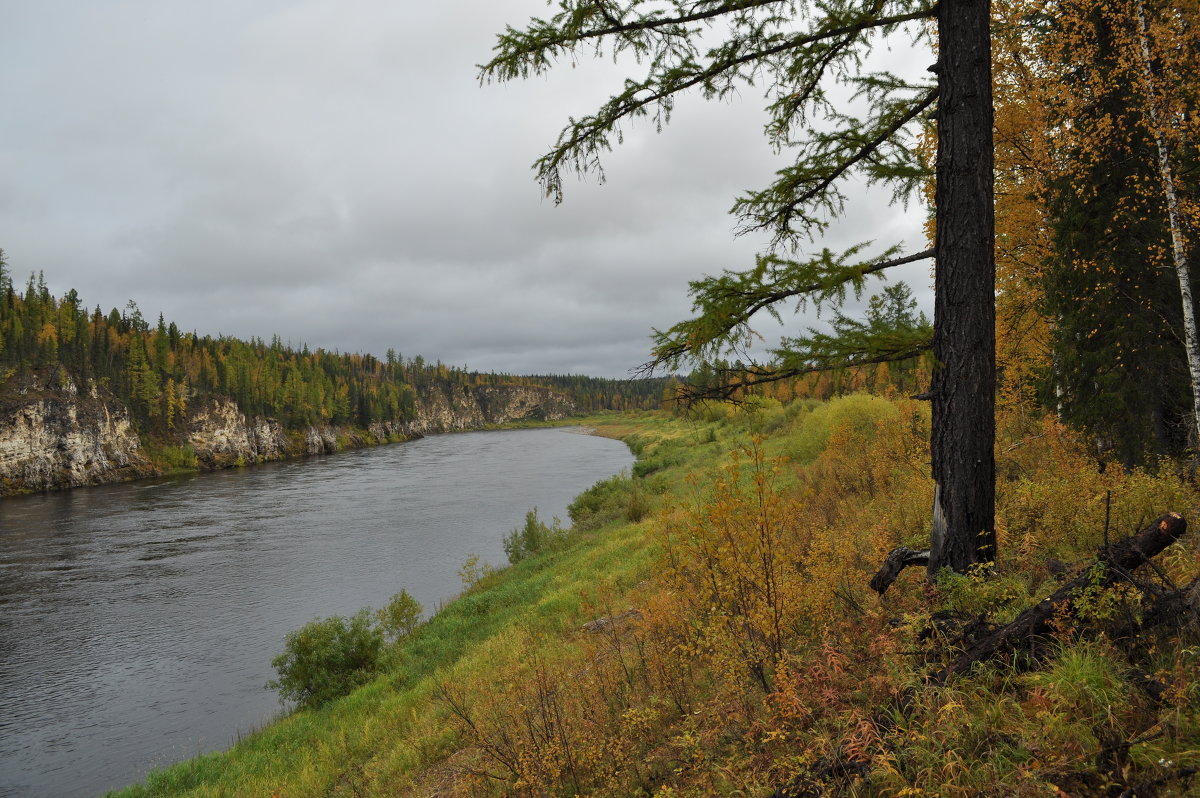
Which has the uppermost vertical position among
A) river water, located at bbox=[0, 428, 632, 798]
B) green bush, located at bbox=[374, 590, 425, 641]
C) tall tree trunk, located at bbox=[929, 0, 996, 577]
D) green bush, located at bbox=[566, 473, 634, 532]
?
tall tree trunk, located at bbox=[929, 0, 996, 577]

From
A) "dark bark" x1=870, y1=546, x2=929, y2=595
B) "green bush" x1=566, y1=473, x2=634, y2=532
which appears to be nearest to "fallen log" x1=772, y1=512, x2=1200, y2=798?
"dark bark" x1=870, y1=546, x2=929, y2=595

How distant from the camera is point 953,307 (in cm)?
445

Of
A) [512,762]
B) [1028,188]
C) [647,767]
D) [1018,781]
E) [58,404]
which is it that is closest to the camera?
[1018,781]

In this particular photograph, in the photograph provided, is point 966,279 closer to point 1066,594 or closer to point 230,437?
point 1066,594

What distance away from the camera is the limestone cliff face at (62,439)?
60156 millimetres

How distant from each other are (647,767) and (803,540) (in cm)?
465

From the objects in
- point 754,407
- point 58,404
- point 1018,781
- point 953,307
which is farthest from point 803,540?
point 58,404

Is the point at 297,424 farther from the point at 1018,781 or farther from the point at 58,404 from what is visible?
the point at 1018,781

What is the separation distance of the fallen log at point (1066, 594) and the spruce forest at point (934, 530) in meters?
0.02

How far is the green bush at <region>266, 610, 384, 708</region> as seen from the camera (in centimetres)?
1364

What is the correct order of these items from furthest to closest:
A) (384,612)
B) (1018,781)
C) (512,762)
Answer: (384,612) < (512,762) < (1018,781)

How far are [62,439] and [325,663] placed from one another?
74006 millimetres

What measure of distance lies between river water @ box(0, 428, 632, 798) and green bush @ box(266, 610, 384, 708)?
4.28ft

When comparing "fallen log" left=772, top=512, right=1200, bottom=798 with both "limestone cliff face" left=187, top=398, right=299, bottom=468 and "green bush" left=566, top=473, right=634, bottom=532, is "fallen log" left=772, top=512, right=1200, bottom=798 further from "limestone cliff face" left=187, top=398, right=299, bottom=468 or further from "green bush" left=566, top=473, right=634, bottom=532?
"limestone cliff face" left=187, top=398, right=299, bottom=468
